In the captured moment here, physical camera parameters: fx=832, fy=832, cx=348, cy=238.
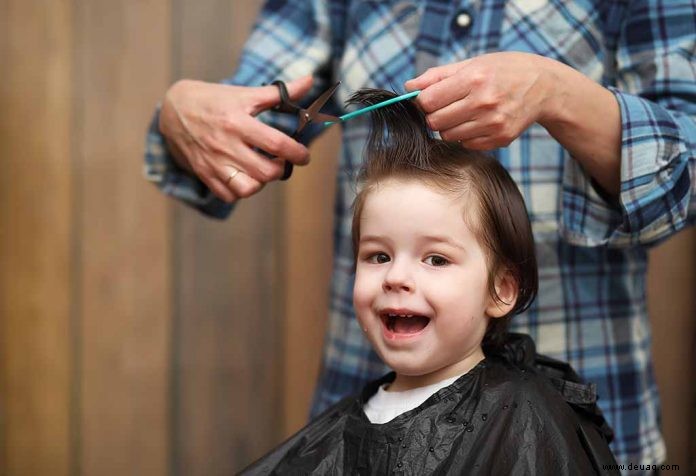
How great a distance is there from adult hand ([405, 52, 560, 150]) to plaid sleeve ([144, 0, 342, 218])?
1.49 feet

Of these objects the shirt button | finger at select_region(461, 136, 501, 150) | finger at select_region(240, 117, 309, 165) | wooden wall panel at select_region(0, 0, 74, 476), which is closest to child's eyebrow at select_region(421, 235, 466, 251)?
finger at select_region(461, 136, 501, 150)

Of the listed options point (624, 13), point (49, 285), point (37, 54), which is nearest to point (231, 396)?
point (49, 285)

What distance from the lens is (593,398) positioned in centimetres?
97

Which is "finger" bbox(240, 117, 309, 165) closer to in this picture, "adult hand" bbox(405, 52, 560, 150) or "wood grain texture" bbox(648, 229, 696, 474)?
"adult hand" bbox(405, 52, 560, 150)

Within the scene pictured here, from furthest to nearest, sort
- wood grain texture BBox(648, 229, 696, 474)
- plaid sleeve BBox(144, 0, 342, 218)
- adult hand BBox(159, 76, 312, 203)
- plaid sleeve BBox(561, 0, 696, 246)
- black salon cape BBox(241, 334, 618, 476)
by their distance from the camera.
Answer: wood grain texture BBox(648, 229, 696, 474) → plaid sleeve BBox(144, 0, 342, 218) → adult hand BBox(159, 76, 312, 203) → plaid sleeve BBox(561, 0, 696, 246) → black salon cape BBox(241, 334, 618, 476)

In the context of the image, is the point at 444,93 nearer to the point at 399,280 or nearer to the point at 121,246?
the point at 399,280

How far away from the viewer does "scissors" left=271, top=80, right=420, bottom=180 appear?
0.96 metres

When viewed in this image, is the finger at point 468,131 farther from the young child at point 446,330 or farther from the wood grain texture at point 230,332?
the wood grain texture at point 230,332

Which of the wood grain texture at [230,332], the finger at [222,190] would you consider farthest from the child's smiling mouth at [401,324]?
the wood grain texture at [230,332]

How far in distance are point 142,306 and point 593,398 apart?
45.0 inches

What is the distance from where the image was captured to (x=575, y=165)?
1070 millimetres

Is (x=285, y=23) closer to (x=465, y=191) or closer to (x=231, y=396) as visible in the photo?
(x=465, y=191)

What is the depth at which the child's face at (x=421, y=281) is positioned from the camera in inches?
37.0

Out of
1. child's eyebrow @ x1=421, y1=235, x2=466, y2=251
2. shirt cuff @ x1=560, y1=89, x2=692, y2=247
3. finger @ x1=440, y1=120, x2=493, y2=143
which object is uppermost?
finger @ x1=440, y1=120, x2=493, y2=143
